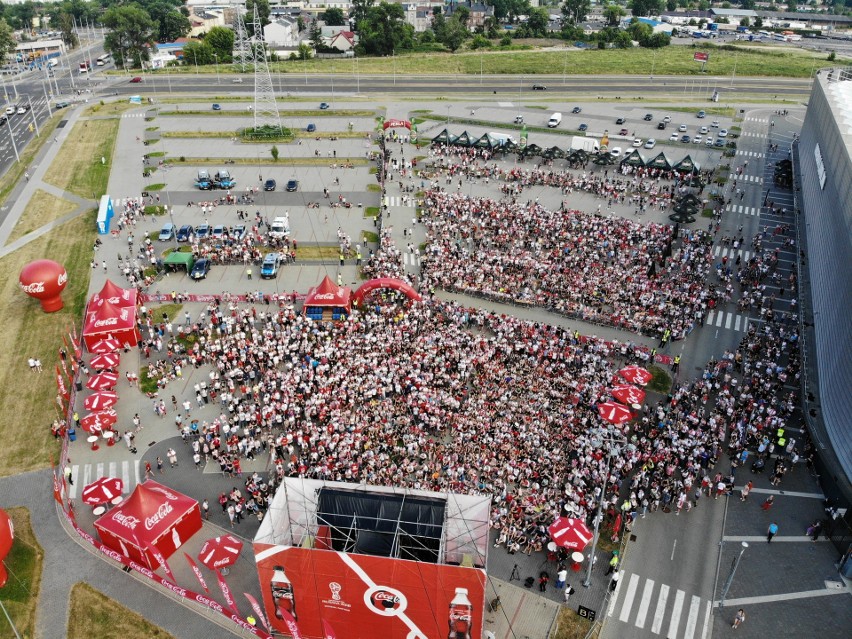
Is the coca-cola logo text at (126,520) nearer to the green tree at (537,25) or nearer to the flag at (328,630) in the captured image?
the flag at (328,630)

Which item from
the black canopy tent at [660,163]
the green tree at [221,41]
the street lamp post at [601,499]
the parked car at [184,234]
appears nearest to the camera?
Result: the street lamp post at [601,499]

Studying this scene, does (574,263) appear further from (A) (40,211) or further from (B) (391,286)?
(A) (40,211)

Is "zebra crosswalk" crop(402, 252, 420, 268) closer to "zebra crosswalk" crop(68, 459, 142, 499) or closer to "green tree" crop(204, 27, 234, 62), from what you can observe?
"zebra crosswalk" crop(68, 459, 142, 499)

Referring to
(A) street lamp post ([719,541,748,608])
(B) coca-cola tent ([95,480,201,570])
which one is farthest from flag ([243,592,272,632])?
(A) street lamp post ([719,541,748,608])

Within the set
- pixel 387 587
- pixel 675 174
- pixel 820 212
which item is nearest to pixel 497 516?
pixel 387 587

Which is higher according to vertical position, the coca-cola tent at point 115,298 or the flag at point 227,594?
the coca-cola tent at point 115,298

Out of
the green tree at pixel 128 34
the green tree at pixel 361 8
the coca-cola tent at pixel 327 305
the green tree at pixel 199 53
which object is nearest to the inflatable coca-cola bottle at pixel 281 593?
the coca-cola tent at pixel 327 305
